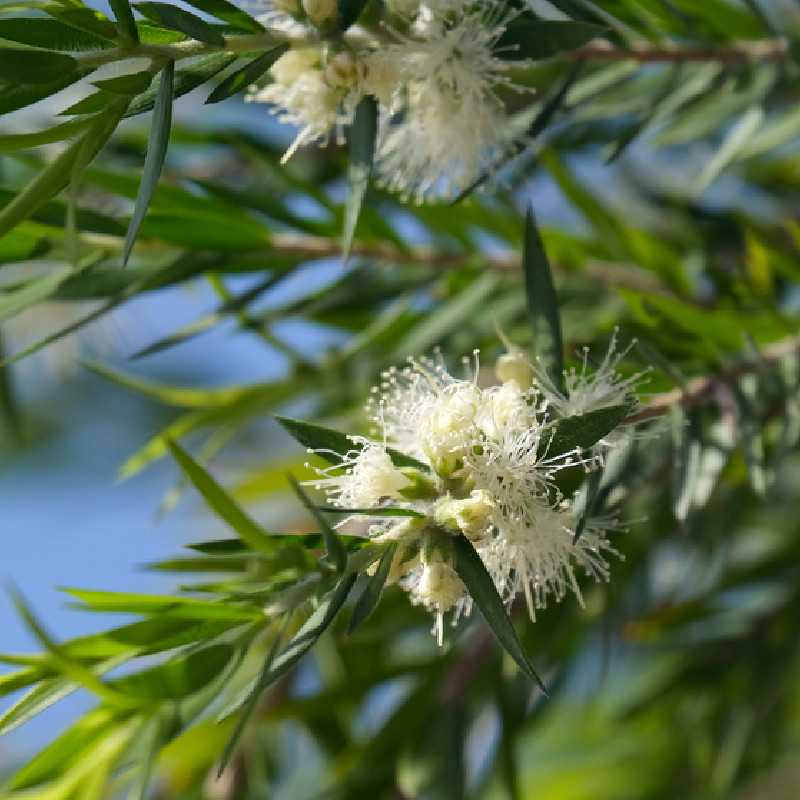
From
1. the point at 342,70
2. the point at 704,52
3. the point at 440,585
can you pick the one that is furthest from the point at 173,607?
the point at 704,52

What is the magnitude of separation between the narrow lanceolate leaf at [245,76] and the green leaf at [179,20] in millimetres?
25

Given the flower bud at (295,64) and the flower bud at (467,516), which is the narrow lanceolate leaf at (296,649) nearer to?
the flower bud at (467,516)

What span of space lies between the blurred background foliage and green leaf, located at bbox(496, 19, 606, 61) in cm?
6

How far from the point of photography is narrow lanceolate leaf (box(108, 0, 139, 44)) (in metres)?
0.63

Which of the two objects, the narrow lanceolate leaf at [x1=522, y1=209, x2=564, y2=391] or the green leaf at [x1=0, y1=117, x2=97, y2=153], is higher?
the green leaf at [x1=0, y1=117, x2=97, y2=153]

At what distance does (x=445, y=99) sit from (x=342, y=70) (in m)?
0.09

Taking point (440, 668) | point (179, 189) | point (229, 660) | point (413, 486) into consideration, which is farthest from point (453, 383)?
point (440, 668)

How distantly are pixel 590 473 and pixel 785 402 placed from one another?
283 mm

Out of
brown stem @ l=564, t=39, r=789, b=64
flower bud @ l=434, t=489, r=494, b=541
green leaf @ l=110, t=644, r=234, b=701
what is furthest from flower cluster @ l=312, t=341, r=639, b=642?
brown stem @ l=564, t=39, r=789, b=64

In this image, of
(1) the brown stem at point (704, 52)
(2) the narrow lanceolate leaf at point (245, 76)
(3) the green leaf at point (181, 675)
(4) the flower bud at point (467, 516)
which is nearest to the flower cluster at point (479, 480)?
(4) the flower bud at point (467, 516)

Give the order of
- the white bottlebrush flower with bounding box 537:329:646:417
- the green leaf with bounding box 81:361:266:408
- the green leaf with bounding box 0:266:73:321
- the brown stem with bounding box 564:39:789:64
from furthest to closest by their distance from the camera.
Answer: the green leaf with bounding box 81:361:266:408 < the brown stem with bounding box 564:39:789:64 < the green leaf with bounding box 0:266:73:321 < the white bottlebrush flower with bounding box 537:329:646:417

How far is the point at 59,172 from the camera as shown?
63cm

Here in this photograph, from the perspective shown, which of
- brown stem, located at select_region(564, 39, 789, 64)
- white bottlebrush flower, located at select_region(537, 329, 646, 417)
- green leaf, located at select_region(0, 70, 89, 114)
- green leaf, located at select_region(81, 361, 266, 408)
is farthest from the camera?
green leaf, located at select_region(81, 361, 266, 408)

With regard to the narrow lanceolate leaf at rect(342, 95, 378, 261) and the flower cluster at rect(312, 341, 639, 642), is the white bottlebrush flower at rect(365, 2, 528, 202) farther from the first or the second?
the flower cluster at rect(312, 341, 639, 642)
